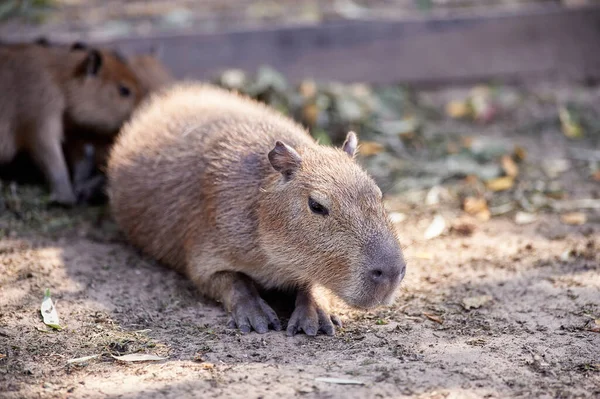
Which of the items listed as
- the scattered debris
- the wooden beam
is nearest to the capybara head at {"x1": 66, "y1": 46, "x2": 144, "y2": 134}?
the wooden beam

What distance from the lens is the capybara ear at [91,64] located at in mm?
6824

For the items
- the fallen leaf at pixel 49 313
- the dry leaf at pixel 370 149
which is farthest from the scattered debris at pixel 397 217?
the fallen leaf at pixel 49 313

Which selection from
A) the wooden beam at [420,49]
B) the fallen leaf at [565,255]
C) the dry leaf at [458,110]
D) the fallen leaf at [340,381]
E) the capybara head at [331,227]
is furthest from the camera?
the dry leaf at [458,110]

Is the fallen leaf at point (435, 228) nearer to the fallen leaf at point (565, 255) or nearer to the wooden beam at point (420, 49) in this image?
the fallen leaf at point (565, 255)

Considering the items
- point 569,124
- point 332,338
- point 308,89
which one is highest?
point 308,89

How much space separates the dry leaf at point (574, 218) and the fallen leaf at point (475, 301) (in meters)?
1.53

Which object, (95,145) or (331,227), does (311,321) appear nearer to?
(331,227)

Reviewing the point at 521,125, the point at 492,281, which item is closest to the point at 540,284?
the point at 492,281

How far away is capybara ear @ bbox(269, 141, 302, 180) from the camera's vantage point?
4.57m

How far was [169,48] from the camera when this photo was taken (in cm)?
796

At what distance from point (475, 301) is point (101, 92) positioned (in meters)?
3.98

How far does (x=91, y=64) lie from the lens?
6855 mm

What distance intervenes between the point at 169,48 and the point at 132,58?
2.10ft

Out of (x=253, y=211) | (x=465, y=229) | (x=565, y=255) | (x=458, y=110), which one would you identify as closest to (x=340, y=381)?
(x=253, y=211)
